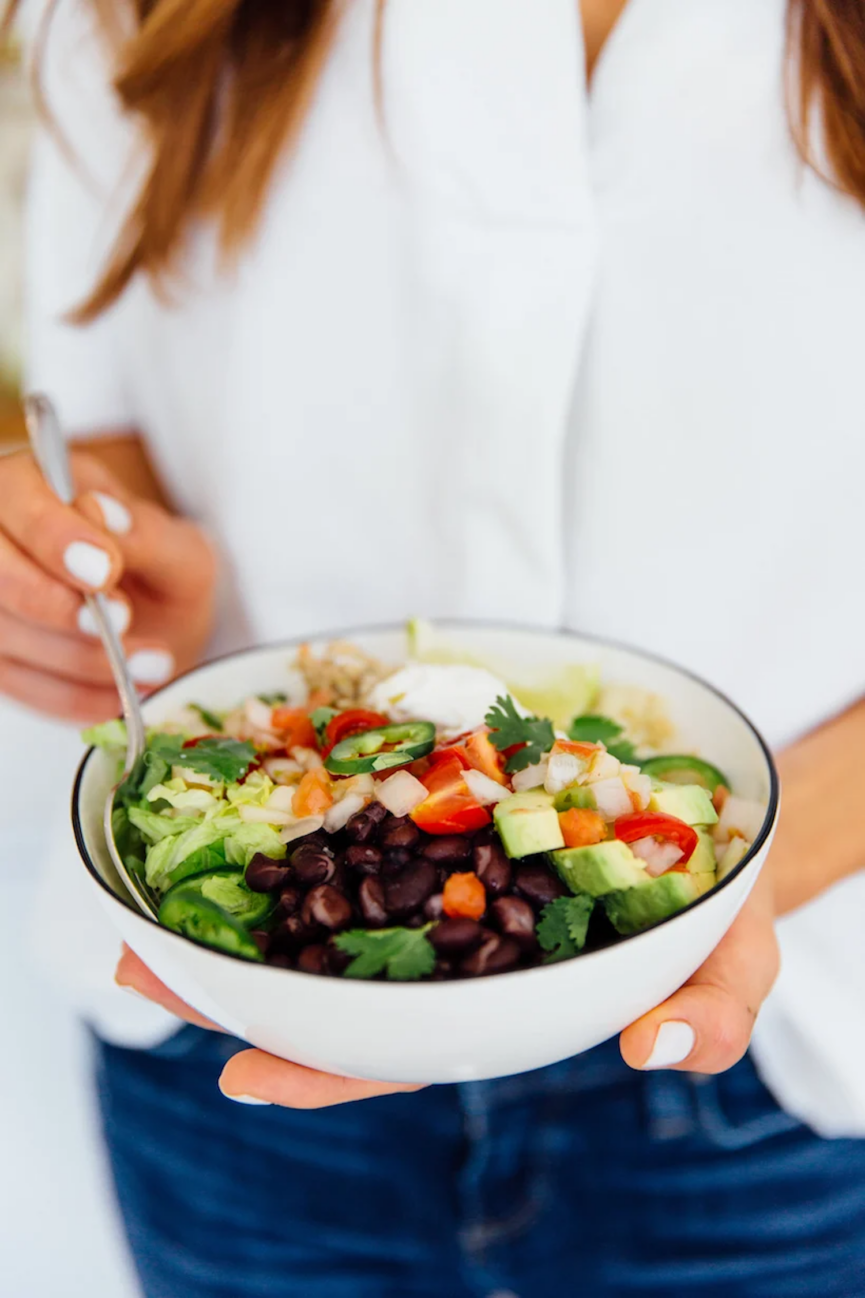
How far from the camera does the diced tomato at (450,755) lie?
0.79 meters

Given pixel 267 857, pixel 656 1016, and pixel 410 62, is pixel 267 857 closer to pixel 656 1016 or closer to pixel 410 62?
pixel 656 1016

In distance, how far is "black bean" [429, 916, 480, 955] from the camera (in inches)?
25.2

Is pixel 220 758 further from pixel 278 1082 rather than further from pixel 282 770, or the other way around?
pixel 278 1082

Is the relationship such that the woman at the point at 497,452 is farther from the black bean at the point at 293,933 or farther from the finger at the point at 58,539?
the black bean at the point at 293,933

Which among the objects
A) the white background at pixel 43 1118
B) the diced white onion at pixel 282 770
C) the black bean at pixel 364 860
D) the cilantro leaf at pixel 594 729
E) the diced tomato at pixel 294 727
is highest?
the black bean at pixel 364 860

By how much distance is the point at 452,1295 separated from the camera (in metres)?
1.26

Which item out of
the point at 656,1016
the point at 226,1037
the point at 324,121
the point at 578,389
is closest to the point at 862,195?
the point at 578,389

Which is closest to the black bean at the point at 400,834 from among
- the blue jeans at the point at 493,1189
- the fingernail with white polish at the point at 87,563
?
the fingernail with white polish at the point at 87,563

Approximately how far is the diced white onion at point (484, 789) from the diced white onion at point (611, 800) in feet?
0.23

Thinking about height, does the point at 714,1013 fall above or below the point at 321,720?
below

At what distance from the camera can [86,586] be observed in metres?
0.98

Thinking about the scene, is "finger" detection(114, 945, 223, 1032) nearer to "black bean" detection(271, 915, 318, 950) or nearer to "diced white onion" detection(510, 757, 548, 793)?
"black bean" detection(271, 915, 318, 950)

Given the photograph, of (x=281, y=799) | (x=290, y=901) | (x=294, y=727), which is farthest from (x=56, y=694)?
(x=290, y=901)

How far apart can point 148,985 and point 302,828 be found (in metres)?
0.19
